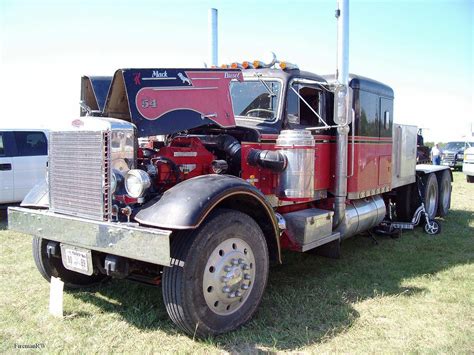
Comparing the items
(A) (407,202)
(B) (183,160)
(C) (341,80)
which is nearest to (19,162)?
(B) (183,160)

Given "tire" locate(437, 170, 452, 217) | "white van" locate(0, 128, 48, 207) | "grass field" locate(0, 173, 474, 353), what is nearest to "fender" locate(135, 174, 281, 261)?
"grass field" locate(0, 173, 474, 353)

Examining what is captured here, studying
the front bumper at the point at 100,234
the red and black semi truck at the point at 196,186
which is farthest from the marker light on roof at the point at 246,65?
the front bumper at the point at 100,234

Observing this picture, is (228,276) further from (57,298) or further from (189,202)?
(57,298)

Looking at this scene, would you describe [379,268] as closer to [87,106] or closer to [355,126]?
[355,126]

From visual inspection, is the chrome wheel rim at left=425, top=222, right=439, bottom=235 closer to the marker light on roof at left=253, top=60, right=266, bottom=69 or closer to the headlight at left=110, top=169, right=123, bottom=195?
the marker light on roof at left=253, top=60, right=266, bottom=69

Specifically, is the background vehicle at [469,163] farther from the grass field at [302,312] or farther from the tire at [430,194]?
the grass field at [302,312]

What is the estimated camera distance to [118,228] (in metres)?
3.38

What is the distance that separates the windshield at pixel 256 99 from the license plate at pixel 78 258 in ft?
7.86

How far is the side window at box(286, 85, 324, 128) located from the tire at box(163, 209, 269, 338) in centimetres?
174

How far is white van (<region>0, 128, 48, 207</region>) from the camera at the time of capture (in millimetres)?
9180

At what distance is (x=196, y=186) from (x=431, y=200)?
7.10 metres

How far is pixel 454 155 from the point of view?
82.6 ft

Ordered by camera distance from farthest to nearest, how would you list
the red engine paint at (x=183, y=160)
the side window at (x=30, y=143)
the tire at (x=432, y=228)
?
1. the side window at (x=30, y=143)
2. the tire at (x=432, y=228)
3. the red engine paint at (x=183, y=160)

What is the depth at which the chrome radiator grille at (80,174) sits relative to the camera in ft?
11.8
